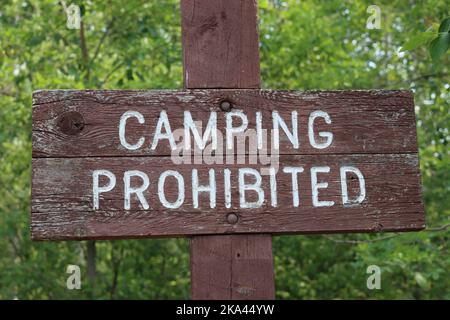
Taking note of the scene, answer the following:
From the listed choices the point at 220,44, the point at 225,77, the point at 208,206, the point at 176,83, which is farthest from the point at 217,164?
the point at 176,83

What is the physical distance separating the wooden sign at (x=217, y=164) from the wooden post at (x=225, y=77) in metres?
0.05

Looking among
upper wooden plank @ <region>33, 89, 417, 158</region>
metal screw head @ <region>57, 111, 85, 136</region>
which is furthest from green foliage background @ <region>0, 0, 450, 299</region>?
metal screw head @ <region>57, 111, 85, 136</region>

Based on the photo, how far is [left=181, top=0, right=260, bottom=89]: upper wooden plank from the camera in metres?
2.35

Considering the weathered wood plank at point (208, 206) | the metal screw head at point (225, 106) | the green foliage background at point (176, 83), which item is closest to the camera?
the weathered wood plank at point (208, 206)

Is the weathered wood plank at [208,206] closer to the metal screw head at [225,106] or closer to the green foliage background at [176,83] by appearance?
the metal screw head at [225,106]

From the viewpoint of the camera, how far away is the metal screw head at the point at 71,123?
88.7 inches

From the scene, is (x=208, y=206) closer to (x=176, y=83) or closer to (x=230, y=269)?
(x=230, y=269)

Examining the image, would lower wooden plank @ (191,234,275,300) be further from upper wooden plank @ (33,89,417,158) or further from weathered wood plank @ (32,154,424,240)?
upper wooden plank @ (33,89,417,158)

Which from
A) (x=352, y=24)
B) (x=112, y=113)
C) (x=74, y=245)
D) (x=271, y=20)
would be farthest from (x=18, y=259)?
(x=112, y=113)

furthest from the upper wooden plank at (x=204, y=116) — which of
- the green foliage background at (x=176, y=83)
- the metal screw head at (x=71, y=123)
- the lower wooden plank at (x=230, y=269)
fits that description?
the green foliage background at (x=176, y=83)

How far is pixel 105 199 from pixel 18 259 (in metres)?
7.94

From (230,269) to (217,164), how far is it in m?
0.35

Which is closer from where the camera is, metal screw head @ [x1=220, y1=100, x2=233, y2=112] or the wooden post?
the wooden post

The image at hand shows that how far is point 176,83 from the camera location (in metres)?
7.40
